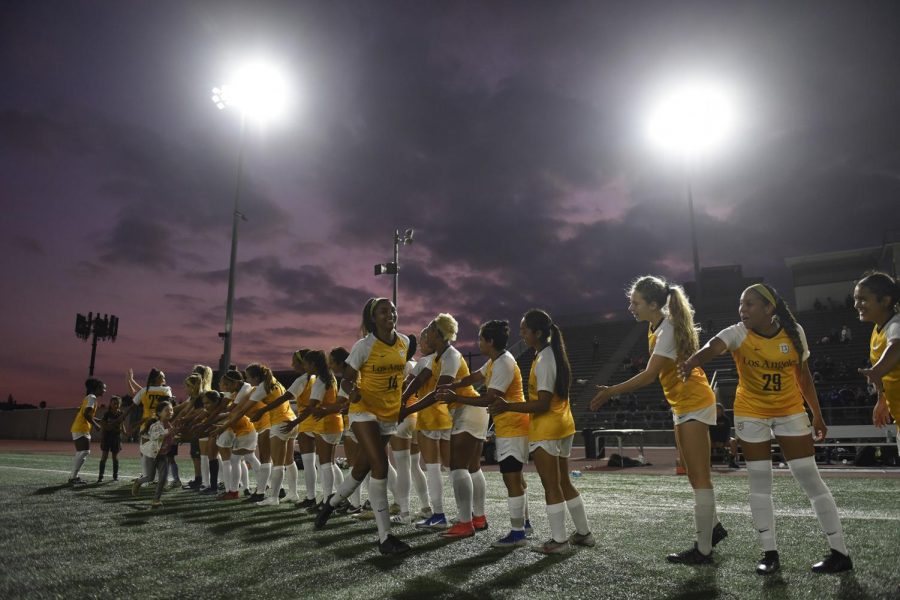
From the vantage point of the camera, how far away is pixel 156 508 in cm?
794

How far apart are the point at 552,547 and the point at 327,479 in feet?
11.8

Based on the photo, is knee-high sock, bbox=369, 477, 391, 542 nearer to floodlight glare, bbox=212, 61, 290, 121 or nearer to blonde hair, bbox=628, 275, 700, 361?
blonde hair, bbox=628, 275, 700, 361

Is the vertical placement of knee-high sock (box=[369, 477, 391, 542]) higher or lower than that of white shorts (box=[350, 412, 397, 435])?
lower

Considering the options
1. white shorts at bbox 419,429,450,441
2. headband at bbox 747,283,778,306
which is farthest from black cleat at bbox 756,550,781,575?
white shorts at bbox 419,429,450,441

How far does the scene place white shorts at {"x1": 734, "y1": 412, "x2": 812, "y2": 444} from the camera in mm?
4074

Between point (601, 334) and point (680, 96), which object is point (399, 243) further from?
point (601, 334)

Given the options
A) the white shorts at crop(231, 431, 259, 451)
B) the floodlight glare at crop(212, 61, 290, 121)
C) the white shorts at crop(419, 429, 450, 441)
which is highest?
the floodlight glare at crop(212, 61, 290, 121)

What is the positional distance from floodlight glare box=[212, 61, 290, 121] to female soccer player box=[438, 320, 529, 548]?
57.9 feet

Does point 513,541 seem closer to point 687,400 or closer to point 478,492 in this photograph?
point 478,492

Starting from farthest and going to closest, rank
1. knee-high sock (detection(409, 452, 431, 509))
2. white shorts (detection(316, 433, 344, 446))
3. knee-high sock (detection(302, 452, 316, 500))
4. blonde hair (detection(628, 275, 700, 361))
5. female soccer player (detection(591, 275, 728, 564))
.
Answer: knee-high sock (detection(302, 452, 316, 500)) → white shorts (detection(316, 433, 344, 446)) → knee-high sock (detection(409, 452, 431, 509)) → blonde hair (detection(628, 275, 700, 361)) → female soccer player (detection(591, 275, 728, 564))

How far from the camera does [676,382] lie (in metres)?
4.54

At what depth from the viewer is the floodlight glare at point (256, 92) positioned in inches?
791

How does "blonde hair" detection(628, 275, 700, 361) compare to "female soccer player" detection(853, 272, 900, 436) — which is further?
"blonde hair" detection(628, 275, 700, 361)

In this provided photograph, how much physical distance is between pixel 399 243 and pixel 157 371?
42.2ft
